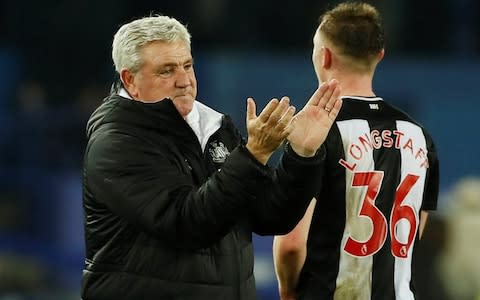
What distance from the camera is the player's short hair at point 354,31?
11.8ft

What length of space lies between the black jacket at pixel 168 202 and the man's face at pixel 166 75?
0.05 m

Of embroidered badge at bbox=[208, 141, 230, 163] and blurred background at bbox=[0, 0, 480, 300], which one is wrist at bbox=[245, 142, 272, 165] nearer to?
embroidered badge at bbox=[208, 141, 230, 163]

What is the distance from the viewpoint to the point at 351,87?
3631 mm

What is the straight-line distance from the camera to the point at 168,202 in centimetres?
312

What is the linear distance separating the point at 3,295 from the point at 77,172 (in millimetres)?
1274

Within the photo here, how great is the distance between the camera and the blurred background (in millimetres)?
9109

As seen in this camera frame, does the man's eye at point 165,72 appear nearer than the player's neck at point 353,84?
Yes

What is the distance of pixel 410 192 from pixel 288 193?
0.51m

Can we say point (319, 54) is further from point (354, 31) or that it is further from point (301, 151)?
point (301, 151)

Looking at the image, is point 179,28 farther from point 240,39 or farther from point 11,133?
point 240,39

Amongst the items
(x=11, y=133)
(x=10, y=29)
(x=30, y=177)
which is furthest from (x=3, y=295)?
(x=10, y=29)

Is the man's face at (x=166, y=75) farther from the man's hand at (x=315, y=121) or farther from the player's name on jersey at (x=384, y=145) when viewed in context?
the player's name on jersey at (x=384, y=145)

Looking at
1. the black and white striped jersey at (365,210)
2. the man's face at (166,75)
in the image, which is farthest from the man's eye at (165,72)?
the black and white striped jersey at (365,210)

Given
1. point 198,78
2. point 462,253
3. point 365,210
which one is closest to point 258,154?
point 365,210
